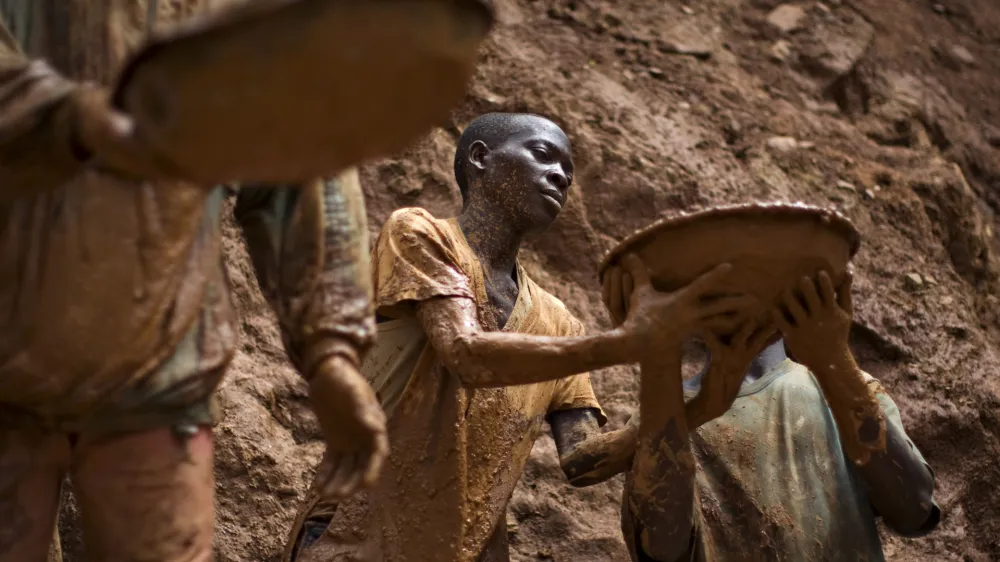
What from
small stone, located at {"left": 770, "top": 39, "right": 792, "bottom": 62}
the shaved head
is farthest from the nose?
small stone, located at {"left": 770, "top": 39, "right": 792, "bottom": 62}

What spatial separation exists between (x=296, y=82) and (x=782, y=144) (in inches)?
183

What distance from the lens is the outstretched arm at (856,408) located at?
3.24 metres

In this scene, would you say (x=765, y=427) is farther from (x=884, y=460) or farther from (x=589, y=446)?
(x=589, y=446)

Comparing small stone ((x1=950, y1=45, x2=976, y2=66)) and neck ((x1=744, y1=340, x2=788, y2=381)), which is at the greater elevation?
neck ((x1=744, y1=340, x2=788, y2=381))

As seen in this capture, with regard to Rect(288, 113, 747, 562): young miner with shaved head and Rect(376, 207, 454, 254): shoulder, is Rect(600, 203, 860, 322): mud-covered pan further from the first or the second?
Rect(376, 207, 454, 254): shoulder

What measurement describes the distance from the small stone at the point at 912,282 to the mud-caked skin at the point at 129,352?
12.4ft

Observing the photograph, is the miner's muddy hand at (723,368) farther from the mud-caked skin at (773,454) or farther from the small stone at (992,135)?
the small stone at (992,135)

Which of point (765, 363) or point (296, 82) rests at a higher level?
point (296, 82)

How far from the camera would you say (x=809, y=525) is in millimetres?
3791

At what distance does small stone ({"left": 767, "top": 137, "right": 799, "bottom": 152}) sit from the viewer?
6.32 metres

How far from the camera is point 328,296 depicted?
8.51ft

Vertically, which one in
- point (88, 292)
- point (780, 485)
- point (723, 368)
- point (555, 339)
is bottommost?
point (780, 485)

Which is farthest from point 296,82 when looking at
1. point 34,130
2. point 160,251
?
point 160,251

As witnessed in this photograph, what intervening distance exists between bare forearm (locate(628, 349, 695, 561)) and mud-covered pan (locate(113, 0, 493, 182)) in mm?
1552
